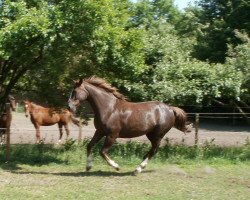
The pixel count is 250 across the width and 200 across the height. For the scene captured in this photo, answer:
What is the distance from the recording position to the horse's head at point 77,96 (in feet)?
33.4

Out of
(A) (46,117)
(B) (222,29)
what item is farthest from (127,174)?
(B) (222,29)

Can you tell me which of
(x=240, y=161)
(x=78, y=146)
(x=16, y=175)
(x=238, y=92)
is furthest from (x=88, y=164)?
(x=238, y=92)

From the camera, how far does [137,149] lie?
509 inches

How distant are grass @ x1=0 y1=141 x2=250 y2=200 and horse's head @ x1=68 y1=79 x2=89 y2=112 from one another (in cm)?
149

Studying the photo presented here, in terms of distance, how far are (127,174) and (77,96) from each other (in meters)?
2.04

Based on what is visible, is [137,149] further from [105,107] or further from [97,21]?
[97,21]

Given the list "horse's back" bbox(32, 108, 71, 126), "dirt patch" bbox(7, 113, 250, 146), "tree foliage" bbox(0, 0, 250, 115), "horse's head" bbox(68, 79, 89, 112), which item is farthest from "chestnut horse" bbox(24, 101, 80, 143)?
"horse's head" bbox(68, 79, 89, 112)

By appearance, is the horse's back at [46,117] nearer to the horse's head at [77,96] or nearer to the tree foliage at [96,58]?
the tree foliage at [96,58]

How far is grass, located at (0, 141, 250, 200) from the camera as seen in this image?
8.27 metres

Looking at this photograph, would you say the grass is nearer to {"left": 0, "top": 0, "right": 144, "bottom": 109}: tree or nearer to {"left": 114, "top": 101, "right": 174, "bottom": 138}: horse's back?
{"left": 114, "top": 101, "right": 174, "bottom": 138}: horse's back

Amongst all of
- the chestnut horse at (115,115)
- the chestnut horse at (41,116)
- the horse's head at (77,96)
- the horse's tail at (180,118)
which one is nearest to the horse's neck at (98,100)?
the chestnut horse at (115,115)

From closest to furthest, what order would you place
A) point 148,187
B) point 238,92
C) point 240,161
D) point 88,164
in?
point 148,187 < point 88,164 < point 240,161 < point 238,92

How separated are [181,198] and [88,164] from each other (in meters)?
3.05

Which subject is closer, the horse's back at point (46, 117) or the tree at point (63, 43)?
the tree at point (63, 43)
